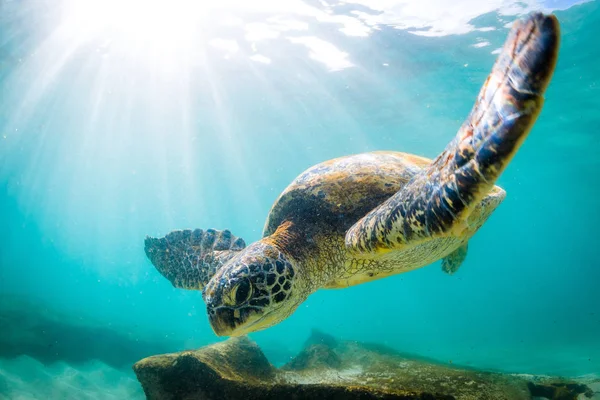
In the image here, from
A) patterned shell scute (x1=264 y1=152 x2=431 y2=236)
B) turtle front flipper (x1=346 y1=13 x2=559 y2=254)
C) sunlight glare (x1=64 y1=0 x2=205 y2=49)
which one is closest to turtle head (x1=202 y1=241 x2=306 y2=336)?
patterned shell scute (x1=264 y1=152 x2=431 y2=236)

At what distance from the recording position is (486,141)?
1.59 metres

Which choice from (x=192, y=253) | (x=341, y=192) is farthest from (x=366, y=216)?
(x=192, y=253)

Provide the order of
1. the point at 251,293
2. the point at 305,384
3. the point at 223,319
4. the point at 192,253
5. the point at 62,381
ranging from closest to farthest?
the point at 223,319
the point at 251,293
the point at 305,384
the point at 192,253
the point at 62,381

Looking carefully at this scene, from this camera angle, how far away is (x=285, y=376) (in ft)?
14.8


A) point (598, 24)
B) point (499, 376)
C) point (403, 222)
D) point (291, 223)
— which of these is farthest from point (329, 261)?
point (598, 24)

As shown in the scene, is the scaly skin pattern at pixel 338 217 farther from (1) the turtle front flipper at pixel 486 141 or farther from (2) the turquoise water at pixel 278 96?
(2) the turquoise water at pixel 278 96

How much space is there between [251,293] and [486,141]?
2033 mm

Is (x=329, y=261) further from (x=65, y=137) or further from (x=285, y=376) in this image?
(x=65, y=137)

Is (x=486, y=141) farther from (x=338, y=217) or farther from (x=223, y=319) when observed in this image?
(x=338, y=217)

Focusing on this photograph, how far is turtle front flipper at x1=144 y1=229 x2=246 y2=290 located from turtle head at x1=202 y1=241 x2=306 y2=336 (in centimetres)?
147

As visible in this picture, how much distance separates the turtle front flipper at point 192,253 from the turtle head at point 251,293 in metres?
1.47

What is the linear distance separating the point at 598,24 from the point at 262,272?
62.4 feet

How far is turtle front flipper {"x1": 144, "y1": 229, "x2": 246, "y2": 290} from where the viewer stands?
4.41 metres

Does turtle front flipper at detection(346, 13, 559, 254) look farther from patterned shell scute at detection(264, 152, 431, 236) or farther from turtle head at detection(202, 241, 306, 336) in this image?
patterned shell scute at detection(264, 152, 431, 236)
